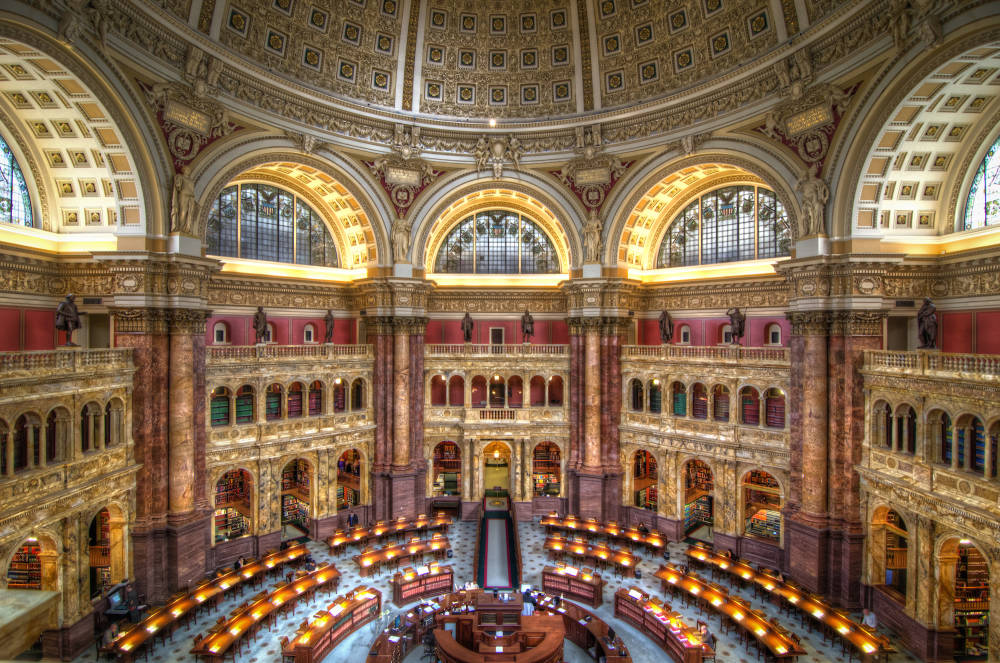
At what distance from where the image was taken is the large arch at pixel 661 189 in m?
27.0

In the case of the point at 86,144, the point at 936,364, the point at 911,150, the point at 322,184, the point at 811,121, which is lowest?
the point at 936,364

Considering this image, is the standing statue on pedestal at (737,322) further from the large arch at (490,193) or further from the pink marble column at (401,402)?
the pink marble column at (401,402)

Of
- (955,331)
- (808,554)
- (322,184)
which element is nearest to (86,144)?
(322,184)

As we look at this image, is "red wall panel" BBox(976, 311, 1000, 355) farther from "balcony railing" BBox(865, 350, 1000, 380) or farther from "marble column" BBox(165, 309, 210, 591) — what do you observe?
"marble column" BBox(165, 309, 210, 591)

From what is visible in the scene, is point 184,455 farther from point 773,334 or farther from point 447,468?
point 773,334

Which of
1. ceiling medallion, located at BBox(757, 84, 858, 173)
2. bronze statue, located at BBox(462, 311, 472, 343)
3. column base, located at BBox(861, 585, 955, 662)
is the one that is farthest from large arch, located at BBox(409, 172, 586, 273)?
column base, located at BBox(861, 585, 955, 662)

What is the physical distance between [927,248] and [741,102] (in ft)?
33.8

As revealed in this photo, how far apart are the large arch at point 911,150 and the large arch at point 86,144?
1108 inches

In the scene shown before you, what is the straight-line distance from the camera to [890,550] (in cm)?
2219

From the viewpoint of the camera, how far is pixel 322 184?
31266 mm

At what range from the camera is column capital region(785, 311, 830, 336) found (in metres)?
23.1

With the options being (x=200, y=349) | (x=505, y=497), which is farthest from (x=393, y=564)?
(x=200, y=349)

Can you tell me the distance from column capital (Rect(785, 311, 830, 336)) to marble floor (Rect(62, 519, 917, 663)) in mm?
11733

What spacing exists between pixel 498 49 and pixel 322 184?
1282 cm
